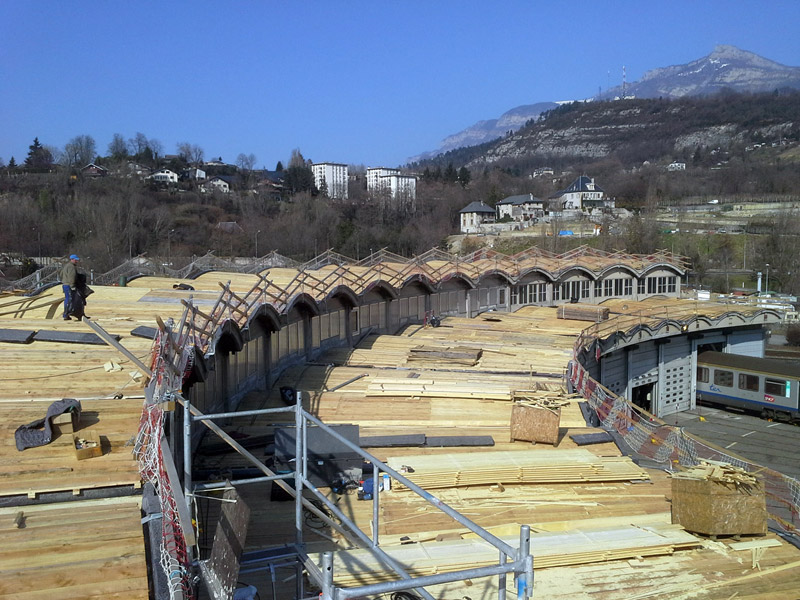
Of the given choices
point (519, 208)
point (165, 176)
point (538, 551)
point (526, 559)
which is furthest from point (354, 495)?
point (519, 208)

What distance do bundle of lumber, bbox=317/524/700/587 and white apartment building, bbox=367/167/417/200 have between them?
120217 millimetres

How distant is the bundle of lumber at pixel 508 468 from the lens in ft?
43.5

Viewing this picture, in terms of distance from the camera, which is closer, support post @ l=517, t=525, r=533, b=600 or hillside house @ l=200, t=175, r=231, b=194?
support post @ l=517, t=525, r=533, b=600

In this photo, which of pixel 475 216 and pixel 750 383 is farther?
pixel 475 216

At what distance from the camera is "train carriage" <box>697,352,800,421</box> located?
119 ft

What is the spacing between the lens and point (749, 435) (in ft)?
115

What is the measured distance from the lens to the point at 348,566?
9031 millimetres

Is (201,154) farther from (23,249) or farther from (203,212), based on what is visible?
(23,249)

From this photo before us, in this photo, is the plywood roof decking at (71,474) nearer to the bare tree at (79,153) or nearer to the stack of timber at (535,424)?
the stack of timber at (535,424)

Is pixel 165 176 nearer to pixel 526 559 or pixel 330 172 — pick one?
pixel 330 172

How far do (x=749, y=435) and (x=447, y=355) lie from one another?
19180 mm

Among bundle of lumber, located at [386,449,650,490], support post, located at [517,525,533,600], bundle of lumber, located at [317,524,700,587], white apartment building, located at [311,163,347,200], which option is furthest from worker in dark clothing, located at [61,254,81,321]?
white apartment building, located at [311,163,347,200]

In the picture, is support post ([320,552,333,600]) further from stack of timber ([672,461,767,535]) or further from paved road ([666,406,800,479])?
paved road ([666,406,800,479])

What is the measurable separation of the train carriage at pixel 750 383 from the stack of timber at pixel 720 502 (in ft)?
91.5
